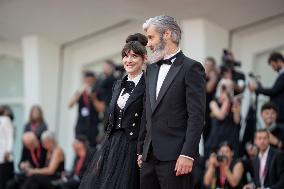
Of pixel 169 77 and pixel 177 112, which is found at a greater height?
pixel 169 77

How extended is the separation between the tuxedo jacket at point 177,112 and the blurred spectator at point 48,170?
4.99 meters

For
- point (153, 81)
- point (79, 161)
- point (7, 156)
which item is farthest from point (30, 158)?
point (153, 81)

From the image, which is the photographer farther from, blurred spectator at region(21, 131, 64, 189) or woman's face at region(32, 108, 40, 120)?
woman's face at region(32, 108, 40, 120)

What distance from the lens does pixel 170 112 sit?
4594 mm

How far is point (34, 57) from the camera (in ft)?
40.2

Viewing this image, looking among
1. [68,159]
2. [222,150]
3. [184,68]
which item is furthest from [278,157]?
[68,159]

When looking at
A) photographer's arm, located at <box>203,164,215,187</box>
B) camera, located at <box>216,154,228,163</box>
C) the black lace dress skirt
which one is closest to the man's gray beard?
the black lace dress skirt

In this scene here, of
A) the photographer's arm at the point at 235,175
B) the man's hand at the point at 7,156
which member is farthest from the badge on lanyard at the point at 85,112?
the photographer's arm at the point at 235,175

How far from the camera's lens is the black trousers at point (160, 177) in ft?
14.8

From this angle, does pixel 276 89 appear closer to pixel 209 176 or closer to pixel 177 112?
pixel 209 176

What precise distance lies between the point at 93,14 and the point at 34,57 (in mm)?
1683

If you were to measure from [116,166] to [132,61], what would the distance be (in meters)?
0.78

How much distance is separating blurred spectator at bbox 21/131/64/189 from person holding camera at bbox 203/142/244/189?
2.43 metres

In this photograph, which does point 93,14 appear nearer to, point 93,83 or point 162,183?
point 93,83
